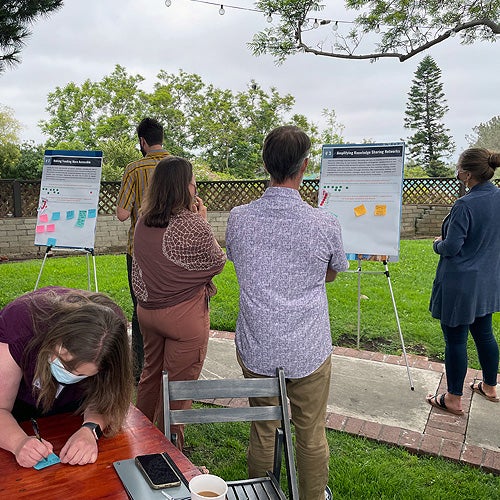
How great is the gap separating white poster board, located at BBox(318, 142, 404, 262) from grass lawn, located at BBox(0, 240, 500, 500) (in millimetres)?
1130

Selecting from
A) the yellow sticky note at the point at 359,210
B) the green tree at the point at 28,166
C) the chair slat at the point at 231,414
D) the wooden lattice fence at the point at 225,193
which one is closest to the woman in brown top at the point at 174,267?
the chair slat at the point at 231,414

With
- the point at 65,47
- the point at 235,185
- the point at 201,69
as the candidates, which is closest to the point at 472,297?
the point at 235,185

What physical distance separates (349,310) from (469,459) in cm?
265

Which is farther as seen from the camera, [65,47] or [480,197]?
[65,47]

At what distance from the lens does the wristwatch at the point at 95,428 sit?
1483mm

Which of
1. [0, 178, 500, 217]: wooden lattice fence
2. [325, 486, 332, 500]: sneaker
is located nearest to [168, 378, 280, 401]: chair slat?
[325, 486, 332, 500]: sneaker

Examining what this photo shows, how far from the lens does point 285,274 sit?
6.09 ft

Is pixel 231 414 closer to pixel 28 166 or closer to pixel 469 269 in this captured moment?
Result: pixel 469 269

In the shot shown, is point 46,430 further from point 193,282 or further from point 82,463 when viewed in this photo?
point 193,282

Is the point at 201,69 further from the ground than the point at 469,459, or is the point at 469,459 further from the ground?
the point at 201,69

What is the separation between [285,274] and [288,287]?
0.18 feet

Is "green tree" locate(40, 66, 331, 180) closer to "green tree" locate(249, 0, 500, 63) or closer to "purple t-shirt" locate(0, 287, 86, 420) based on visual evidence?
"green tree" locate(249, 0, 500, 63)

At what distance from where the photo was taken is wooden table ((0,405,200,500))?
1225 mm

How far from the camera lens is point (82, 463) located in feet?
4.45
